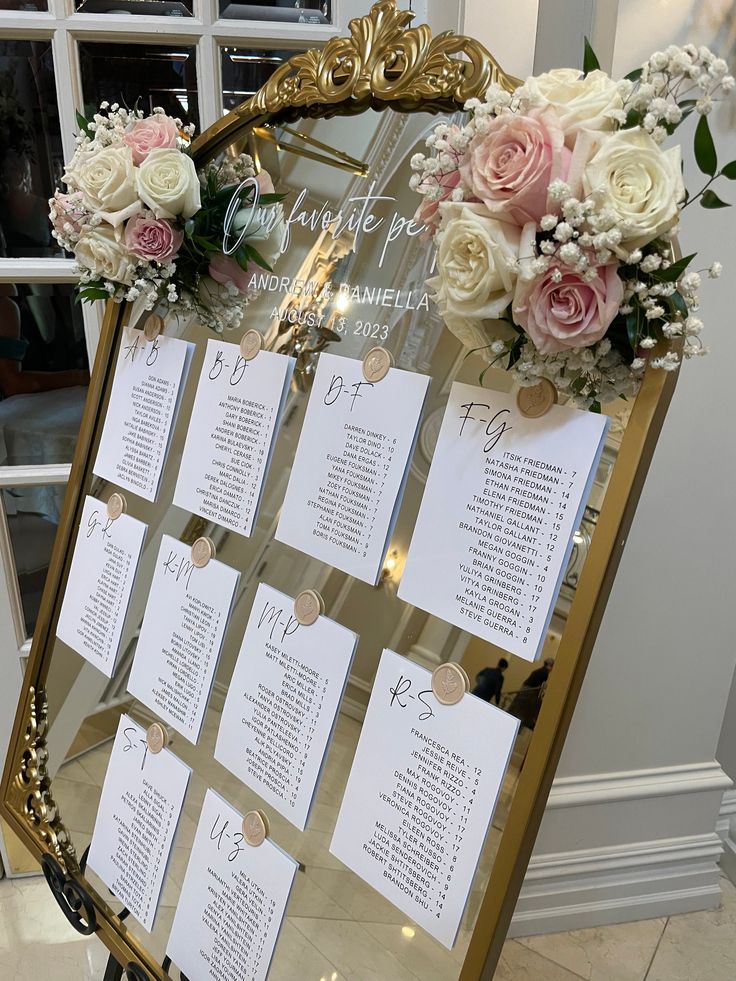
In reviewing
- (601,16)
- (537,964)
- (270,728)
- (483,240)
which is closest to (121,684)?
(270,728)

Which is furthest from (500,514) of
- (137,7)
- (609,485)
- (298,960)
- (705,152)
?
(137,7)

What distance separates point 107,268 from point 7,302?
0.60m

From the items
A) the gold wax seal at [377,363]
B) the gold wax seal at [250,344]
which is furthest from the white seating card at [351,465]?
the gold wax seal at [250,344]

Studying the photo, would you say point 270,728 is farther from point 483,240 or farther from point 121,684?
Result: point 483,240

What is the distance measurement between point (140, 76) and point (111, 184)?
57 centimetres

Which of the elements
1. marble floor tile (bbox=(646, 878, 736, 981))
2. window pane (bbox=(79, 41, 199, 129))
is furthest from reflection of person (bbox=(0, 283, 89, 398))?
marble floor tile (bbox=(646, 878, 736, 981))

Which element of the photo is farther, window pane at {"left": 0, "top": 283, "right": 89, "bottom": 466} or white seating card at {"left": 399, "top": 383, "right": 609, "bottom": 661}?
window pane at {"left": 0, "top": 283, "right": 89, "bottom": 466}

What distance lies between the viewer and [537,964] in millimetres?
1462

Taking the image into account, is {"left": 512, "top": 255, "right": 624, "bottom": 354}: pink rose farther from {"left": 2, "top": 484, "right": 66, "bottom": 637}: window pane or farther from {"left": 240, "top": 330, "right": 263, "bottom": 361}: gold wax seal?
{"left": 2, "top": 484, "right": 66, "bottom": 637}: window pane

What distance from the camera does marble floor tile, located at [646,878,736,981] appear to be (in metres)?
1.42

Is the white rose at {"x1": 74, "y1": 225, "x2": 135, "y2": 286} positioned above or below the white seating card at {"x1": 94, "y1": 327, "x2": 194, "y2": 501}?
above

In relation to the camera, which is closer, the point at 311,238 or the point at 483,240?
the point at 483,240

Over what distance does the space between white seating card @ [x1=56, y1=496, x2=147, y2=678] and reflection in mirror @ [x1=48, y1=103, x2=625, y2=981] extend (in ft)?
0.43

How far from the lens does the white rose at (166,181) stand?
0.88 m
